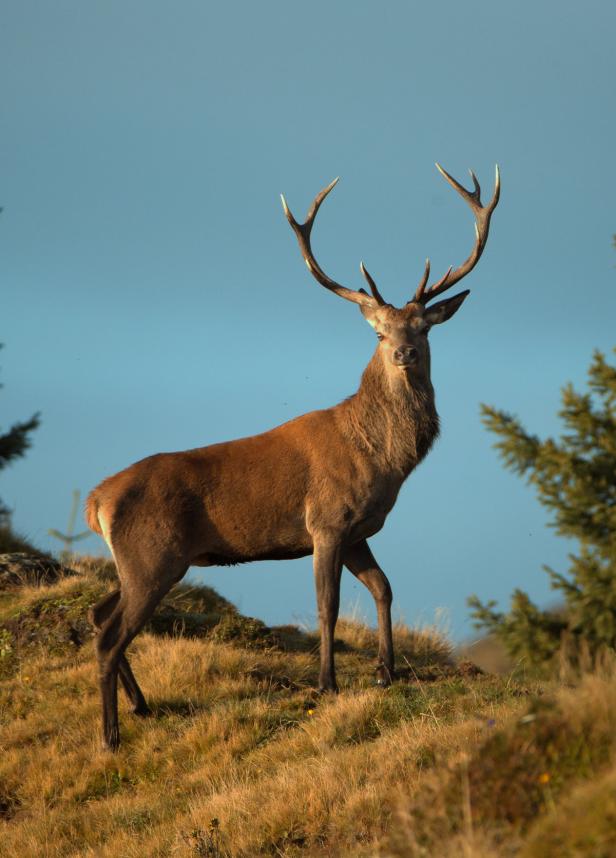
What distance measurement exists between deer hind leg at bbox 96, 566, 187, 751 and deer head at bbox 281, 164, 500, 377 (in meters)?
2.82

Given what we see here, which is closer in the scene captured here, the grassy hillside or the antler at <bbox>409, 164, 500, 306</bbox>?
the grassy hillside

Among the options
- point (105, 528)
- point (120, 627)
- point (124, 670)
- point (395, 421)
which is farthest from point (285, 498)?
point (124, 670)

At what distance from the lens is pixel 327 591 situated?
985 centimetres

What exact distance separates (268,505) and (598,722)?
17.4ft

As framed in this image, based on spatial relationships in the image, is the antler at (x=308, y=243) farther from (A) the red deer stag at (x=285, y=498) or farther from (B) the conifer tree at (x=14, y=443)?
(B) the conifer tree at (x=14, y=443)

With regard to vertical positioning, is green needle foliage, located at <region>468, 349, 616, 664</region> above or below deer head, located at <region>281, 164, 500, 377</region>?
below

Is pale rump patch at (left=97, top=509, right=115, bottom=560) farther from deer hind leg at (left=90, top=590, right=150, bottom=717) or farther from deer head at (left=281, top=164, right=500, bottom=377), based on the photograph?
deer head at (left=281, top=164, right=500, bottom=377)

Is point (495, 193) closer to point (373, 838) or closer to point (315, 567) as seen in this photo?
point (315, 567)

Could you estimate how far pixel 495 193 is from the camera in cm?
1125

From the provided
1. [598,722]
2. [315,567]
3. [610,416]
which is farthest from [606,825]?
[315,567]

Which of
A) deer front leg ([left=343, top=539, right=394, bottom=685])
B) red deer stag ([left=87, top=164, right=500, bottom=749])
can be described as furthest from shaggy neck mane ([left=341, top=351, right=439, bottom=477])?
deer front leg ([left=343, top=539, right=394, bottom=685])

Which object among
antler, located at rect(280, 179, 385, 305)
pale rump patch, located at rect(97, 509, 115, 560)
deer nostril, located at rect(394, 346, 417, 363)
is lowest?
pale rump patch, located at rect(97, 509, 115, 560)

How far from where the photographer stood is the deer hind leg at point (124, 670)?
9977 mm

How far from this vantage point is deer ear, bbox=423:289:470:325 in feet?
33.6
